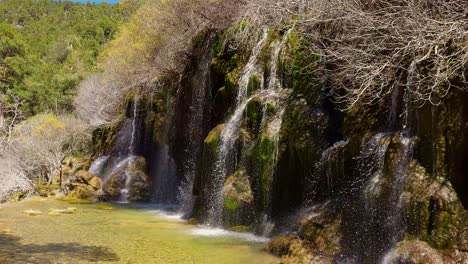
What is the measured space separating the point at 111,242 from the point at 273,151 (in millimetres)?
4178

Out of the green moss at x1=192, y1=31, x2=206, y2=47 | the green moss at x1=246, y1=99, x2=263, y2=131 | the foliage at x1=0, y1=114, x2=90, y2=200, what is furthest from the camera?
the foliage at x1=0, y1=114, x2=90, y2=200

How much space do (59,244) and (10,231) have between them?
6.87 ft

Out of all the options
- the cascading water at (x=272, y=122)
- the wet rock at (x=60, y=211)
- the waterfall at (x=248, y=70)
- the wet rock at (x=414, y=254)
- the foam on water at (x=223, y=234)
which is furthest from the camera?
the wet rock at (x=60, y=211)

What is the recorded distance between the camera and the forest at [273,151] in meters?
7.29

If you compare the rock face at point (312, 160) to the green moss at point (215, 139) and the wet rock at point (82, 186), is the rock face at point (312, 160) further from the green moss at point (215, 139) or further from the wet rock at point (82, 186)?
the wet rock at point (82, 186)

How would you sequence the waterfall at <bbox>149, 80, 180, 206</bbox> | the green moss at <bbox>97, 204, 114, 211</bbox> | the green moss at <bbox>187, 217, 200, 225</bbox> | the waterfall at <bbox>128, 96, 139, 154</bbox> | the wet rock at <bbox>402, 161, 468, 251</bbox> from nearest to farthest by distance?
the wet rock at <bbox>402, 161, 468, 251</bbox> < the green moss at <bbox>187, 217, 200, 225</bbox> < the green moss at <bbox>97, 204, 114, 211</bbox> < the waterfall at <bbox>149, 80, 180, 206</bbox> < the waterfall at <bbox>128, 96, 139, 154</bbox>

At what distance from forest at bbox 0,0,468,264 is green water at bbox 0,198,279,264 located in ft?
0.17

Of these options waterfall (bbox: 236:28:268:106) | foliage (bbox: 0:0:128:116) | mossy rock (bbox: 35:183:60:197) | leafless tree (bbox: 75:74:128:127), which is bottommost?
mossy rock (bbox: 35:183:60:197)

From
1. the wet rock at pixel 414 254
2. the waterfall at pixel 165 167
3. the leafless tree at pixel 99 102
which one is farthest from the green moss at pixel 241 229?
the leafless tree at pixel 99 102

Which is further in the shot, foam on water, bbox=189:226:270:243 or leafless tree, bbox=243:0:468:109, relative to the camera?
foam on water, bbox=189:226:270:243

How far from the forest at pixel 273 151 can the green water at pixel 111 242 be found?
2.1 inches

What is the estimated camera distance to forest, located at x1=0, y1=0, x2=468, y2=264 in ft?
23.9

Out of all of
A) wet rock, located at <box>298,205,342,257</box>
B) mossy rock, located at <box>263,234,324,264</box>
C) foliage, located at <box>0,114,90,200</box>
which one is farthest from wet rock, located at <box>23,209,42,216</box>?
wet rock, located at <box>298,205,342,257</box>

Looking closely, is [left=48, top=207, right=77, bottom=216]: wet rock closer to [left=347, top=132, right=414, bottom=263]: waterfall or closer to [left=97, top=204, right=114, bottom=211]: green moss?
[left=97, top=204, right=114, bottom=211]: green moss
